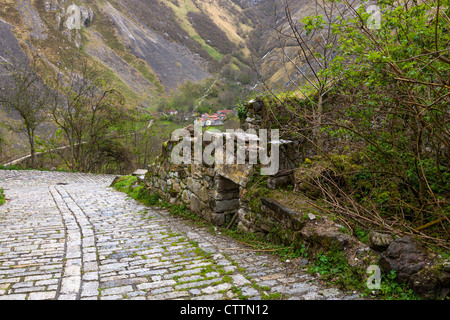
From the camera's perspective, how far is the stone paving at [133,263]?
320cm

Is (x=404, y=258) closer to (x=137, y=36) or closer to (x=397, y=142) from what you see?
(x=397, y=142)

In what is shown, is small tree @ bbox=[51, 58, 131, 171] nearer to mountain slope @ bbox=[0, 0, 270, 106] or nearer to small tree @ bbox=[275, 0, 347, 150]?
small tree @ bbox=[275, 0, 347, 150]

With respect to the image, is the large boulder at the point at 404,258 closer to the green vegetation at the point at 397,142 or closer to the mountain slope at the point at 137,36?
the green vegetation at the point at 397,142

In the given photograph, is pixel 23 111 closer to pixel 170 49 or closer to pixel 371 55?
pixel 371 55

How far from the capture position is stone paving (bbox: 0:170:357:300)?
3197 mm

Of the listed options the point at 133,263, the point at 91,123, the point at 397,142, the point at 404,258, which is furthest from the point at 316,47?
the point at 91,123

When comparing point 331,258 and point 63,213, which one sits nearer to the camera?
point 331,258

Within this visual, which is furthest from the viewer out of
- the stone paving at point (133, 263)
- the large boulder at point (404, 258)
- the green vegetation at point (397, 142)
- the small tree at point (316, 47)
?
the small tree at point (316, 47)

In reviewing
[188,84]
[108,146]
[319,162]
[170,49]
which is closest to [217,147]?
[319,162]

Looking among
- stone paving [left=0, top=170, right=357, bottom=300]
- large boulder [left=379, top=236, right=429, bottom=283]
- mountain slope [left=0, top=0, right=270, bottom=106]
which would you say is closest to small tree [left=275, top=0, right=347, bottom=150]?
large boulder [left=379, top=236, right=429, bottom=283]

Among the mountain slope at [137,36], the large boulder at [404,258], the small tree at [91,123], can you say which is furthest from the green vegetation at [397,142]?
the mountain slope at [137,36]

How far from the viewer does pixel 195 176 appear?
647cm

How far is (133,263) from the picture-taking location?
4.15 m

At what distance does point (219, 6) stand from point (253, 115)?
99073 millimetres
